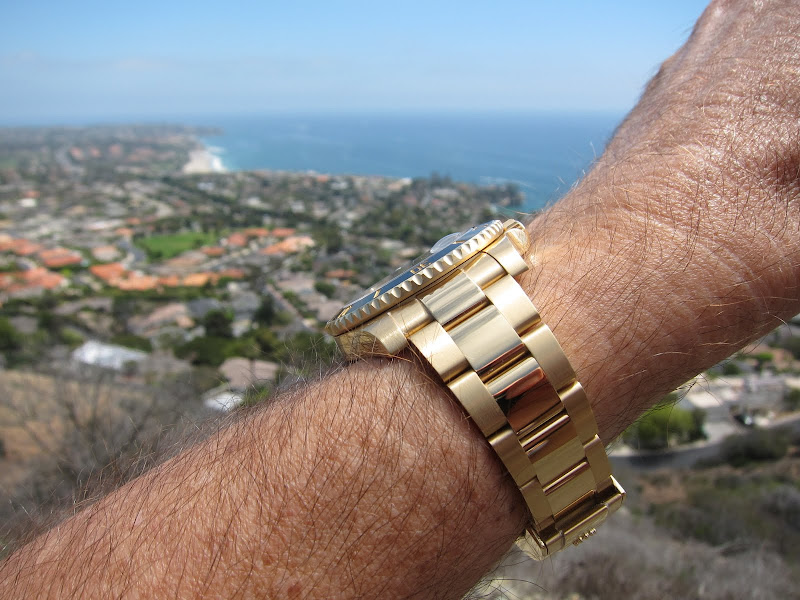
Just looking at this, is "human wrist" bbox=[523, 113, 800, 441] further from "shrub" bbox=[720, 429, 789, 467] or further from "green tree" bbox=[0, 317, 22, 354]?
"green tree" bbox=[0, 317, 22, 354]

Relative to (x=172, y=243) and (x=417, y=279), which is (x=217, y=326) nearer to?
(x=417, y=279)

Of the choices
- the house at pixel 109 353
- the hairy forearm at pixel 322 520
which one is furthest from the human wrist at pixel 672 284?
the house at pixel 109 353

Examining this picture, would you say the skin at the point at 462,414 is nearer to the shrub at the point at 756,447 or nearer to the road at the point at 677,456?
the road at the point at 677,456

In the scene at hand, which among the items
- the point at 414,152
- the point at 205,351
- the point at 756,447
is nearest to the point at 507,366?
the point at 756,447

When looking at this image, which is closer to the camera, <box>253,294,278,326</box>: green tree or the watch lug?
the watch lug

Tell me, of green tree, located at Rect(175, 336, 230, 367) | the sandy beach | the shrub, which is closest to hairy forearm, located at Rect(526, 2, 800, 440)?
the shrub
